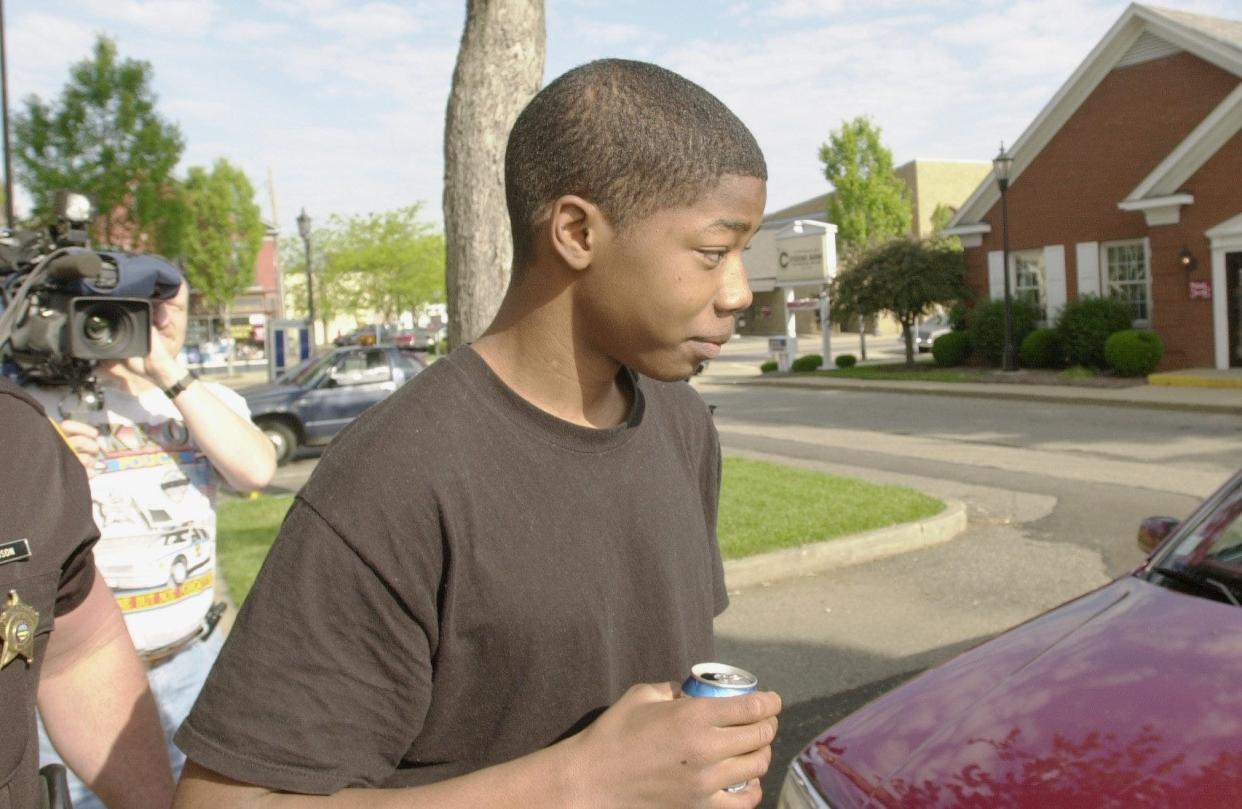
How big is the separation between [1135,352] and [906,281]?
20.8 feet

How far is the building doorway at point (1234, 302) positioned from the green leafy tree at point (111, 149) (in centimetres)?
2169

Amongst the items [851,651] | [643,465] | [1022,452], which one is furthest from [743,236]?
[1022,452]

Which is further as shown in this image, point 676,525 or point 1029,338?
point 1029,338

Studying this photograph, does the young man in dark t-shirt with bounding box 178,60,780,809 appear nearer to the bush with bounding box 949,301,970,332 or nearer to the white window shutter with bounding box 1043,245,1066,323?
the white window shutter with bounding box 1043,245,1066,323

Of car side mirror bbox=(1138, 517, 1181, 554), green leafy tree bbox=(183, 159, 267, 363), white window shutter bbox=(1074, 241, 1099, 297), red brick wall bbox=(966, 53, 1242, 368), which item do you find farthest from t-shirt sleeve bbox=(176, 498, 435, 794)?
green leafy tree bbox=(183, 159, 267, 363)

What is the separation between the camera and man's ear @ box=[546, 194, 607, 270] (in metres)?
1.47

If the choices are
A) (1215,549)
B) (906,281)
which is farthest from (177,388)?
(906,281)

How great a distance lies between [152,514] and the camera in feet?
9.18

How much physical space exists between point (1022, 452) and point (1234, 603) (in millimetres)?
10579

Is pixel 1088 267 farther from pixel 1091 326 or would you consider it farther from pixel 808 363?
pixel 808 363

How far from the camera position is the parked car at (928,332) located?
3694cm

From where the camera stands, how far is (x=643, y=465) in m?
1.60

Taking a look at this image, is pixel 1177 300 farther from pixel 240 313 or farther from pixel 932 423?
pixel 240 313

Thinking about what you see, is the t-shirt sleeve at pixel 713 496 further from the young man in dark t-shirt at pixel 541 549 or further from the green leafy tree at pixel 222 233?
the green leafy tree at pixel 222 233
